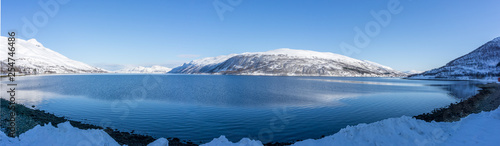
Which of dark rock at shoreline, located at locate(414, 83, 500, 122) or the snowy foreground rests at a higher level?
the snowy foreground

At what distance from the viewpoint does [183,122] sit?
2797 centimetres

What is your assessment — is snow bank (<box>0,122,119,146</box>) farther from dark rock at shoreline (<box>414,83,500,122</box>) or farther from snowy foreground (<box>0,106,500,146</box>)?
dark rock at shoreline (<box>414,83,500,122</box>)

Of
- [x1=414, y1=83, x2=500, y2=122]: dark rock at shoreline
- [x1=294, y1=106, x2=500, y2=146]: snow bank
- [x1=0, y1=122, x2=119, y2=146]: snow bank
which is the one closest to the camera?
[x1=0, y1=122, x2=119, y2=146]: snow bank

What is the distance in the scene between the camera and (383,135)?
45.6 feet

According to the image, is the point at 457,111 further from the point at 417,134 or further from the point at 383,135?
the point at 383,135

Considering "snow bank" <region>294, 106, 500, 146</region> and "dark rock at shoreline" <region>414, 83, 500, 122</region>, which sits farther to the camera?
"dark rock at shoreline" <region>414, 83, 500, 122</region>

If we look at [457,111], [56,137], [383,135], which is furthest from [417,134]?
[457,111]

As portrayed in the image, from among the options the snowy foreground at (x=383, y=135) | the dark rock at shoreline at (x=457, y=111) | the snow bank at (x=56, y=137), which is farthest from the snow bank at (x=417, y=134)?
the dark rock at shoreline at (x=457, y=111)

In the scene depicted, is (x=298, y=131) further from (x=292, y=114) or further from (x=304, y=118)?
(x=292, y=114)

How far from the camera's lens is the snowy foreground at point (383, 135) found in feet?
40.0

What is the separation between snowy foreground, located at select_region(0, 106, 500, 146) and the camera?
1220 centimetres

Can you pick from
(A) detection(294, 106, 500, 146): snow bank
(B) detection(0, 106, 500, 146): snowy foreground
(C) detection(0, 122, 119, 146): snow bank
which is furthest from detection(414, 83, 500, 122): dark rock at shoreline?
(C) detection(0, 122, 119, 146): snow bank

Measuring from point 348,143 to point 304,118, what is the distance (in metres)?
17.0

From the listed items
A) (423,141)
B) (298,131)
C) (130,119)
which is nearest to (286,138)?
(298,131)
